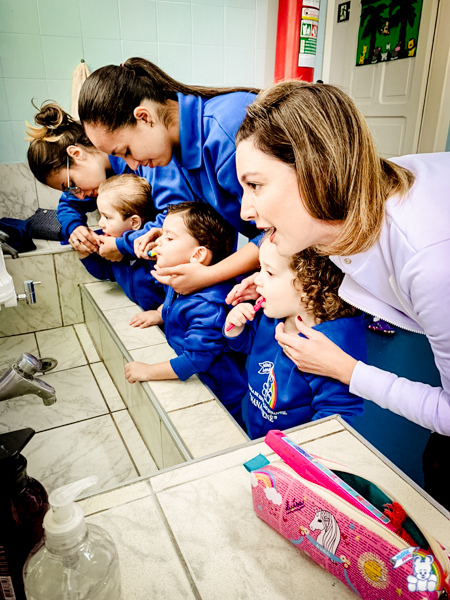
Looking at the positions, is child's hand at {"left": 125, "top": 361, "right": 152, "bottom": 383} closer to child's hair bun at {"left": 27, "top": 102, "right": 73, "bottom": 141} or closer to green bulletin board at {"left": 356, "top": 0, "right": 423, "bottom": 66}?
child's hair bun at {"left": 27, "top": 102, "right": 73, "bottom": 141}

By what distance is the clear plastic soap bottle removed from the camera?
407mm

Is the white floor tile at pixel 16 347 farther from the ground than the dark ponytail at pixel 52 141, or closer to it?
closer to it

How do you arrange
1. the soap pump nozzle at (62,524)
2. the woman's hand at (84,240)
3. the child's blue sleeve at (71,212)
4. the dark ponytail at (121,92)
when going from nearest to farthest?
the soap pump nozzle at (62,524), the dark ponytail at (121,92), the woman's hand at (84,240), the child's blue sleeve at (71,212)

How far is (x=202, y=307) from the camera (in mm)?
1372

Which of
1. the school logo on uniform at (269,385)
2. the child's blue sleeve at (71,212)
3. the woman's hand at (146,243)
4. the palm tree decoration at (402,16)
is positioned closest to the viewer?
the school logo on uniform at (269,385)

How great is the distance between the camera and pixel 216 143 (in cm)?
122

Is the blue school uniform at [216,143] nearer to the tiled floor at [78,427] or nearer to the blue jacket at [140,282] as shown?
the blue jacket at [140,282]

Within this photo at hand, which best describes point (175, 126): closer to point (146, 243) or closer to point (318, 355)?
point (146, 243)

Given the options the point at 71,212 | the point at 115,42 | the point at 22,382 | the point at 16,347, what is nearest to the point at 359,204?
the point at 22,382

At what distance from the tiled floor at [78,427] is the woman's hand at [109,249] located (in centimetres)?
48

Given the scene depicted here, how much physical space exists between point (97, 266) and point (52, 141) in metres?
0.59

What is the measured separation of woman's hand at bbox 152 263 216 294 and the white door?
2.11 m

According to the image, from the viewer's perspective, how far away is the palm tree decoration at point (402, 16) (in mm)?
2607

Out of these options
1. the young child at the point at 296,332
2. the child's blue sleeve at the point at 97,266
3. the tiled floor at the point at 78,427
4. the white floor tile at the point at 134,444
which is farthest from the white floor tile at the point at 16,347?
the young child at the point at 296,332
